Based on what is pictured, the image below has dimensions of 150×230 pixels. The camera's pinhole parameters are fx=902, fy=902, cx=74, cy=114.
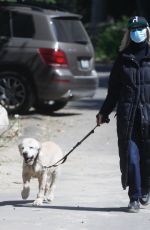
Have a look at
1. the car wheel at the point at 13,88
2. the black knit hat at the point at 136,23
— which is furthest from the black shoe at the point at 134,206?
the car wheel at the point at 13,88

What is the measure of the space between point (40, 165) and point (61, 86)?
7849 mm

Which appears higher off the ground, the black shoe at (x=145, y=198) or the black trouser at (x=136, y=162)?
the black trouser at (x=136, y=162)

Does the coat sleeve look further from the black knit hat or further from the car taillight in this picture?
the car taillight

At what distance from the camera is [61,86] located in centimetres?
1666

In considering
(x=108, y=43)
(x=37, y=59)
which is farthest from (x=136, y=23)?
(x=108, y=43)

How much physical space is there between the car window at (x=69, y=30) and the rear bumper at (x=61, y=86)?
0.69 m

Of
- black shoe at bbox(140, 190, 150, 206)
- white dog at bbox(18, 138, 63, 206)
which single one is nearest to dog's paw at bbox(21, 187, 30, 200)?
white dog at bbox(18, 138, 63, 206)

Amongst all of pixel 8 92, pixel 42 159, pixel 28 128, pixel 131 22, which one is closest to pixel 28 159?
pixel 42 159

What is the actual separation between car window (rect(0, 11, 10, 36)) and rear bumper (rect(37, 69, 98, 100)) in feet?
3.75

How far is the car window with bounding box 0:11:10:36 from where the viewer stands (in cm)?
1692

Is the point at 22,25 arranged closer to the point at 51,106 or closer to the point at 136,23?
the point at 51,106

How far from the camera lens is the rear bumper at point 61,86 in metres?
16.6

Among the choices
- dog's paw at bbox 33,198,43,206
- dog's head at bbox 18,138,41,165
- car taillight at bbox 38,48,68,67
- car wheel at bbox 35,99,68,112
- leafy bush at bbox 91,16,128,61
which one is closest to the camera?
dog's head at bbox 18,138,41,165

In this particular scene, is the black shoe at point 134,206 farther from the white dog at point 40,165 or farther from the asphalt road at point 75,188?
the white dog at point 40,165
